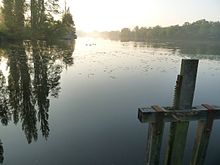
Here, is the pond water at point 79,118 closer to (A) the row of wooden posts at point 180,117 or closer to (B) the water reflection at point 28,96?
(B) the water reflection at point 28,96

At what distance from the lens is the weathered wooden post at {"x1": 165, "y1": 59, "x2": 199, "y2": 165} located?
4.65m

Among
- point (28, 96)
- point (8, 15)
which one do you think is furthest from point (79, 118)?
point (8, 15)

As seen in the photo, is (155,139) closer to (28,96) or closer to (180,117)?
(180,117)

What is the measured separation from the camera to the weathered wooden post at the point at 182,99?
465 cm

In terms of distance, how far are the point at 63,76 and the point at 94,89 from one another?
5.17m

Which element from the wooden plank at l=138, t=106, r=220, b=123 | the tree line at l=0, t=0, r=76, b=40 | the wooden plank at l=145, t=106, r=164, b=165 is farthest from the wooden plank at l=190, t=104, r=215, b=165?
the tree line at l=0, t=0, r=76, b=40

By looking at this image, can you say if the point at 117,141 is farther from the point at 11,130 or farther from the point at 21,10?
the point at 21,10

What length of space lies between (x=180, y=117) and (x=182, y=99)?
15.6 inches

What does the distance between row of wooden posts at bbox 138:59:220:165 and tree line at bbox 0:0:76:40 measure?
46374mm

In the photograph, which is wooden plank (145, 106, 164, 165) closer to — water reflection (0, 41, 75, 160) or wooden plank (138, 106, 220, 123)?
wooden plank (138, 106, 220, 123)

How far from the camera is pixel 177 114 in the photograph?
4688mm

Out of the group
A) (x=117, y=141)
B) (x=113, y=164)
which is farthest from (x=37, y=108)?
(x=113, y=164)

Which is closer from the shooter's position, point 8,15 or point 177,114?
point 177,114

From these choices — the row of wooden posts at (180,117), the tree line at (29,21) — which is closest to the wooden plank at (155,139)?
the row of wooden posts at (180,117)
